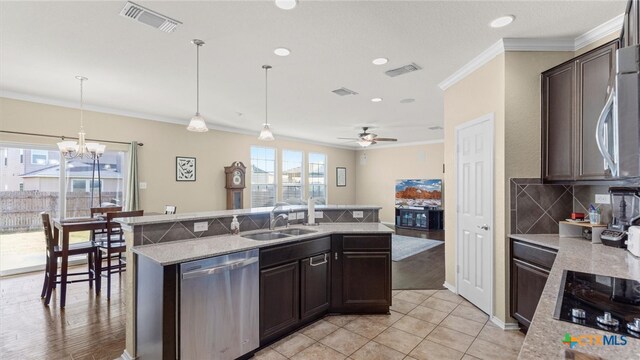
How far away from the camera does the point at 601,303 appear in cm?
117

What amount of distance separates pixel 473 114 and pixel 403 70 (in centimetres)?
96

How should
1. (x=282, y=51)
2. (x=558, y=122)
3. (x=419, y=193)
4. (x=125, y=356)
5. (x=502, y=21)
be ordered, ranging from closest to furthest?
(x=125, y=356) → (x=502, y=21) → (x=558, y=122) → (x=282, y=51) → (x=419, y=193)

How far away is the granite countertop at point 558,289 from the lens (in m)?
0.85

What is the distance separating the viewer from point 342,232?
124 inches

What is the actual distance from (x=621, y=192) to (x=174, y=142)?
6.67m

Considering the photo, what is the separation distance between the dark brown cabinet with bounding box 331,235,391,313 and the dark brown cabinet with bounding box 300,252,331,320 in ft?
0.28

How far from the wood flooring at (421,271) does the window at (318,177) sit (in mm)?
4336

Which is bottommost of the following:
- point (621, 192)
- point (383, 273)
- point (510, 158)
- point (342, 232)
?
point (383, 273)

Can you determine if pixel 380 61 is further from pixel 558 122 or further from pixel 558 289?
pixel 558 289

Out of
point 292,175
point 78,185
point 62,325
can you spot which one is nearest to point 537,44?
point 62,325

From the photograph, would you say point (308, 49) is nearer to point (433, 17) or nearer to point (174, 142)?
point (433, 17)

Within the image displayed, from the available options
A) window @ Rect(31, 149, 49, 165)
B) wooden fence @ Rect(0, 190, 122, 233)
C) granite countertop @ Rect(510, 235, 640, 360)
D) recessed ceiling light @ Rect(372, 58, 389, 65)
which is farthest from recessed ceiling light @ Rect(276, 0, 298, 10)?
wooden fence @ Rect(0, 190, 122, 233)

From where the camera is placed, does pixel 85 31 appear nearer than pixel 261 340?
No

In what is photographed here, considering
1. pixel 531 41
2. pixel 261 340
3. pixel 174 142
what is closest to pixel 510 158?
pixel 531 41
